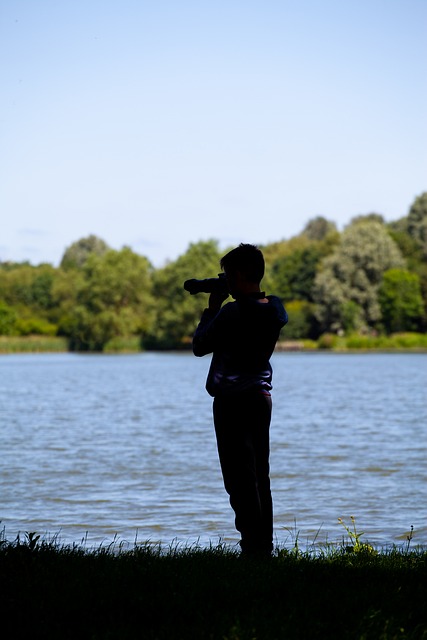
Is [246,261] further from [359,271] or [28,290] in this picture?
[28,290]

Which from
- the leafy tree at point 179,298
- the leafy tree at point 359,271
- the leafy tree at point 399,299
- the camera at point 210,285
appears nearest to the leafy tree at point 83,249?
the leafy tree at point 179,298

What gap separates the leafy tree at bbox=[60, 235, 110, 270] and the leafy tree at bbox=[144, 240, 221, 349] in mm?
66127

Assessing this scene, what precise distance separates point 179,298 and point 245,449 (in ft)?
300

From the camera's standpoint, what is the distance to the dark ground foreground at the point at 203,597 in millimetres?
4562

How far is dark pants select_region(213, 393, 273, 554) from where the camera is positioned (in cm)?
623

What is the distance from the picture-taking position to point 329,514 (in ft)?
36.7

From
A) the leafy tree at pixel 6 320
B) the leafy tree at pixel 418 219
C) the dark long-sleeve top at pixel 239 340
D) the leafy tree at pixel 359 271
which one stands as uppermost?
the leafy tree at pixel 418 219

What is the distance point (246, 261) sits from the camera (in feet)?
20.6

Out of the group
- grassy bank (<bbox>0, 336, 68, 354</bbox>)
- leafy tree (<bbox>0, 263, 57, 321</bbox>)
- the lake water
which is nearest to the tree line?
grassy bank (<bbox>0, 336, 68, 354</bbox>)

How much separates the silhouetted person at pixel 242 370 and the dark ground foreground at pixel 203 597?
1.70 ft

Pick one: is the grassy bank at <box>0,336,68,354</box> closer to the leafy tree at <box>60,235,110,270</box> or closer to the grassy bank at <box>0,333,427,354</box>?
A: the grassy bank at <box>0,333,427,354</box>

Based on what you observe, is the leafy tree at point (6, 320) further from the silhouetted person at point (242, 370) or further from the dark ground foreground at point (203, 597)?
the dark ground foreground at point (203, 597)

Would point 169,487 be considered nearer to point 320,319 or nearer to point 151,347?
point 320,319

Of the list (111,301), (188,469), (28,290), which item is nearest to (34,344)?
(111,301)
